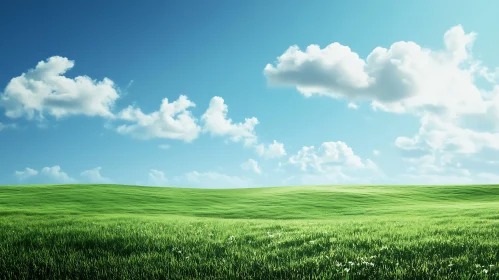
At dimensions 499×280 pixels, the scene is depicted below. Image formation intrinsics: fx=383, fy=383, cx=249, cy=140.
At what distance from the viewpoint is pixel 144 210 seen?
150ft

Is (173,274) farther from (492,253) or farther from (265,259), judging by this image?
(492,253)

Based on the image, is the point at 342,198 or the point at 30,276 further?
the point at 342,198

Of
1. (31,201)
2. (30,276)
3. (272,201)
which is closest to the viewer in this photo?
(30,276)

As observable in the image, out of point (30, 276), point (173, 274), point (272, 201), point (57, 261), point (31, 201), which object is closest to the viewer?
point (173, 274)

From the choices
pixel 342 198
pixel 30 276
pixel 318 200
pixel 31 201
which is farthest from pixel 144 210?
pixel 30 276

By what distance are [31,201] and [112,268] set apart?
168 ft

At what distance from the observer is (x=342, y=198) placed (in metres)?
58.4

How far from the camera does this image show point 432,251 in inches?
401

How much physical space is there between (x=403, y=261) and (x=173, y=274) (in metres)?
5.19

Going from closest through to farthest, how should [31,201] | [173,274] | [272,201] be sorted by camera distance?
[173,274] → [31,201] → [272,201]

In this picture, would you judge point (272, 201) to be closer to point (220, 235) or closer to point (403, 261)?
point (220, 235)

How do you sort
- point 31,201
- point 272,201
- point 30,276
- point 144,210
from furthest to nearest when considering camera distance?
1. point 272,201
2. point 31,201
3. point 144,210
4. point 30,276

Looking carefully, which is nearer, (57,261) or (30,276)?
(30,276)

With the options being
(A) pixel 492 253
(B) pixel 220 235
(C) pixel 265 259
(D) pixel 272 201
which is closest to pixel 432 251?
(A) pixel 492 253
